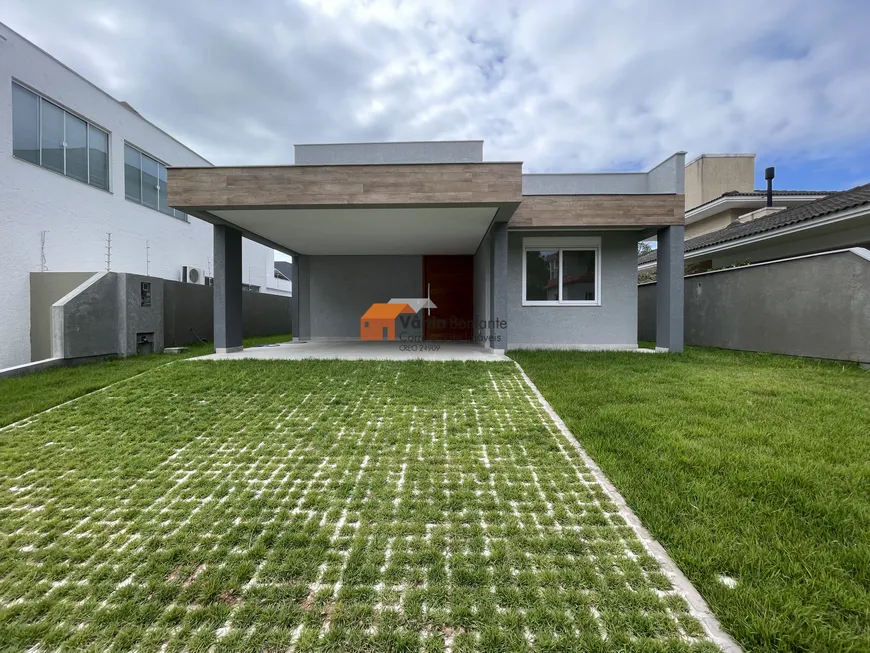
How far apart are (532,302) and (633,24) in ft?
23.0

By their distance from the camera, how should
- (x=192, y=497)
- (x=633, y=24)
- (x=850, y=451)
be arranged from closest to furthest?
(x=192, y=497), (x=850, y=451), (x=633, y=24)

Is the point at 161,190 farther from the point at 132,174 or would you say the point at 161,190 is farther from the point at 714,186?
the point at 714,186

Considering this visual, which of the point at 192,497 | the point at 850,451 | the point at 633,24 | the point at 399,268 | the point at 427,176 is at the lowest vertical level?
the point at 192,497

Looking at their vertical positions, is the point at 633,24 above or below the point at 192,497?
above

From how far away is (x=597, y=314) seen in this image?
31.4 ft

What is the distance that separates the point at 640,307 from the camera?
46.4ft

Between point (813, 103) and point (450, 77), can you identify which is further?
point (813, 103)

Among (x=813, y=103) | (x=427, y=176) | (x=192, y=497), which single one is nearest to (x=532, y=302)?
(x=427, y=176)

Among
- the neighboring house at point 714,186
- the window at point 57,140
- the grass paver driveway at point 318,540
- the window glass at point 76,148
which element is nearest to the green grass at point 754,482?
the grass paver driveway at point 318,540

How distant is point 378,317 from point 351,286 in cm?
133

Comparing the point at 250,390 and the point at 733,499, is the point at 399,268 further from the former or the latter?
the point at 733,499

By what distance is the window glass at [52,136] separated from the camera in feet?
33.1

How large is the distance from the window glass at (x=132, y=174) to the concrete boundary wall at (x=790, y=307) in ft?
59.7

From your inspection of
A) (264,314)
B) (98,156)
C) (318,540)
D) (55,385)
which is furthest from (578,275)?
(98,156)
